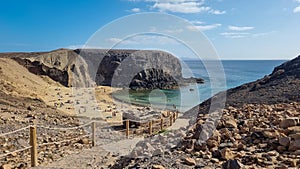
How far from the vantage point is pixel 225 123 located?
8.03 m

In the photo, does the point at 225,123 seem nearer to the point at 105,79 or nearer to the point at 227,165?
the point at 227,165

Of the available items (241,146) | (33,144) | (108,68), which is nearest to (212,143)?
(241,146)

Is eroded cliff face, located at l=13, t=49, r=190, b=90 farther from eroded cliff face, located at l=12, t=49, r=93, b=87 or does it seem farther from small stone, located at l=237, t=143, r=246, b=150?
small stone, located at l=237, t=143, r=246, b=150

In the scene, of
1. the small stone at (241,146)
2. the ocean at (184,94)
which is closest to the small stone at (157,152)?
the small stone at (241,146)

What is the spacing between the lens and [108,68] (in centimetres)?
8275

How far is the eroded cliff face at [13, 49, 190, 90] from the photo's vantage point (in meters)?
52.9

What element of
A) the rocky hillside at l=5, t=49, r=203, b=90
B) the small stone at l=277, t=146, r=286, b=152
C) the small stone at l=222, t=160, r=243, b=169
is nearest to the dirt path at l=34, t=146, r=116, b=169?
the small stone at l=222, t=160, r=243, b=169

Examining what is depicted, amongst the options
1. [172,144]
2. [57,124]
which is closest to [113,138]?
[57,124]

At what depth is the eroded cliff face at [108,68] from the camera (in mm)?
52866

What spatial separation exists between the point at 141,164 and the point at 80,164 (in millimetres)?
2626

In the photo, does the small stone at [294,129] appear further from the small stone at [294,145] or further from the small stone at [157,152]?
the small stone at [157,152]

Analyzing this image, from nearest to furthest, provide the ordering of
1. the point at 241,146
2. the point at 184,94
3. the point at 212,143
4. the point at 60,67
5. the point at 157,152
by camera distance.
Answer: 1. the point at 241,146
2. the point at 212,143
3. the point at 157,152
4. the point at 60,67
5. the point at 184,94

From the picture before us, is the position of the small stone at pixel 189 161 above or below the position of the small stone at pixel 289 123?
below

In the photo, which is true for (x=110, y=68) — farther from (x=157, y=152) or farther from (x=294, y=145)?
(x=294, y=145)
